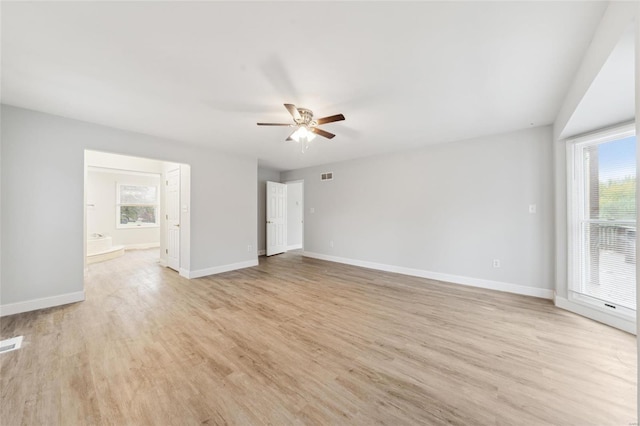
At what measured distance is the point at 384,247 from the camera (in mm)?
4941

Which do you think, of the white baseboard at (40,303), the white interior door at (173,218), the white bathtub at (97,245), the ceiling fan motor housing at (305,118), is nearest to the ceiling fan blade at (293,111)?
the ceiling fan motor housing at (305,118)

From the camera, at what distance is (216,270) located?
15.1 ft

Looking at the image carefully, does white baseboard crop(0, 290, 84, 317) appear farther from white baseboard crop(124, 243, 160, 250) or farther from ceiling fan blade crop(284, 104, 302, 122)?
white baseboard crop(124, 243, 160, 250)

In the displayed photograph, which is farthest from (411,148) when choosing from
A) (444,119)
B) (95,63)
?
(95,63)

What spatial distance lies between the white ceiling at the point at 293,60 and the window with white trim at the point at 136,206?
18.5 feet

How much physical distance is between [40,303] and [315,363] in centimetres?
371

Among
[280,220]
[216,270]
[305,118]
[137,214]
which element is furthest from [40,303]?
[137,214]

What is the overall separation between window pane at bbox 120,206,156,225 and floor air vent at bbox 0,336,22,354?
6364 mm

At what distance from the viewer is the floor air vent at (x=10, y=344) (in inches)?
81.0

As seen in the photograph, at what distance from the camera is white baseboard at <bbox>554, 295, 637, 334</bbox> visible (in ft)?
7.79

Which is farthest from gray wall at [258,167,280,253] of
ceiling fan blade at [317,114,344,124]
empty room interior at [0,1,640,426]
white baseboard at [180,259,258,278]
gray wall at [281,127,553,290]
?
ceiling fan blade at [317,114,344,124]

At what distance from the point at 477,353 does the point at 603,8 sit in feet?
8.65

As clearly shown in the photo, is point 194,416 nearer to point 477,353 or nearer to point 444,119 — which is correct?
point 477,353

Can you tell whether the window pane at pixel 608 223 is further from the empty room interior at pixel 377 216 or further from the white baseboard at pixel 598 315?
the white baseboard at pixel 598 315
